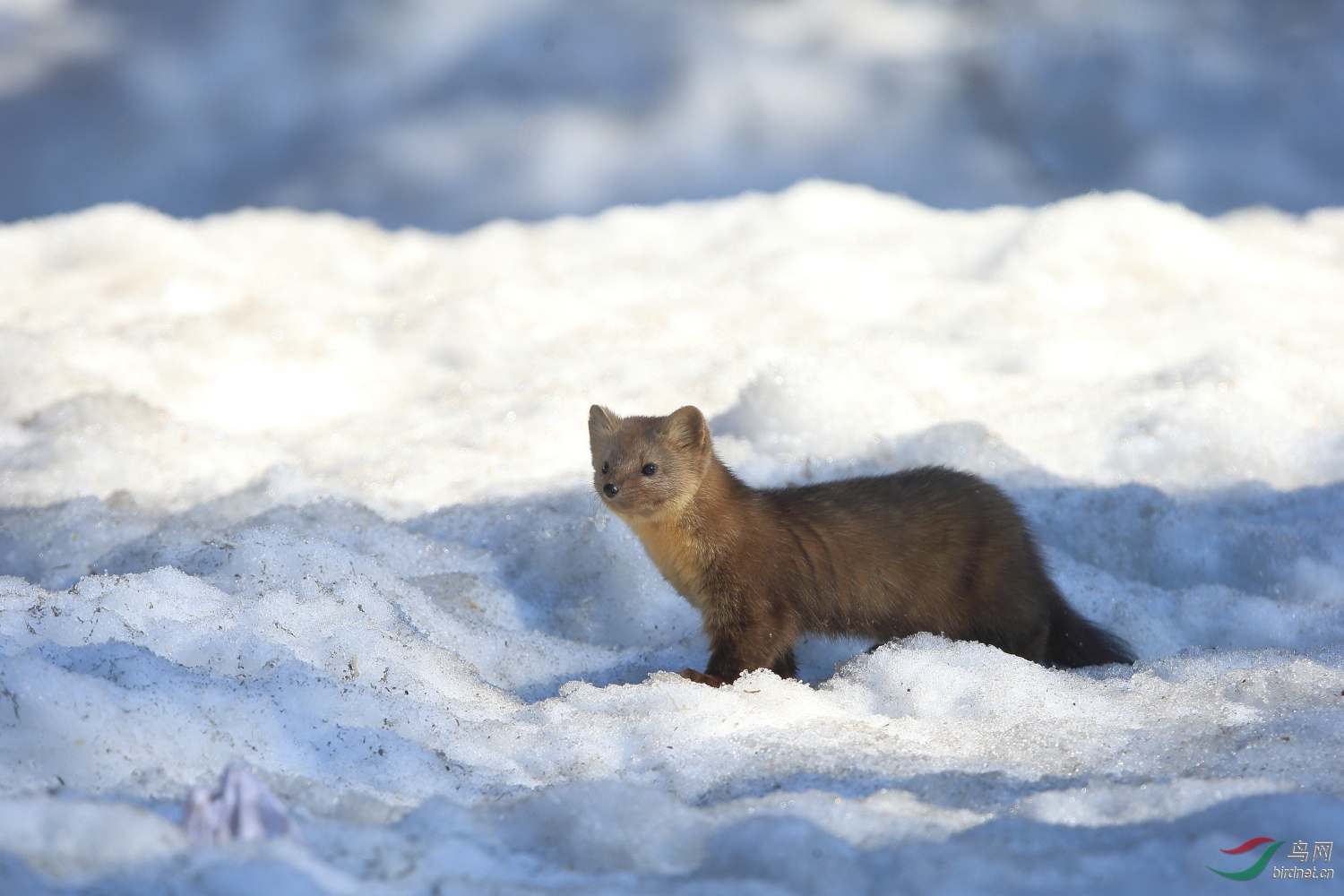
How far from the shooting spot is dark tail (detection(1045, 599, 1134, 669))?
312cm

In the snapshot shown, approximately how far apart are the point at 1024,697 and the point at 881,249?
4.36 metres

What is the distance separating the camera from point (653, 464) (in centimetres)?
328

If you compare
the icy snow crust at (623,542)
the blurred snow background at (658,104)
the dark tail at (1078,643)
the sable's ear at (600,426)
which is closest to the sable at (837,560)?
the dark tail at (1078,643)

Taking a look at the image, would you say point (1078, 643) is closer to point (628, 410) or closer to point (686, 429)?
point (686, 429)

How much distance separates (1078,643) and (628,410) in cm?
243

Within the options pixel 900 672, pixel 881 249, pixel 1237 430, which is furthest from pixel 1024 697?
pixel 881 249

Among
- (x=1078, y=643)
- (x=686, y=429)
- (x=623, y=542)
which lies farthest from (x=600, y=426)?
(x=1078, y=643)

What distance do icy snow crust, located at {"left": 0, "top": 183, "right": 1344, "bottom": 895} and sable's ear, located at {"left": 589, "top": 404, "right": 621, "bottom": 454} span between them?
426 mm

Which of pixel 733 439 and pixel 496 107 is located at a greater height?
pixel 496 107

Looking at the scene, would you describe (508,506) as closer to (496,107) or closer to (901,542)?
(901,542)

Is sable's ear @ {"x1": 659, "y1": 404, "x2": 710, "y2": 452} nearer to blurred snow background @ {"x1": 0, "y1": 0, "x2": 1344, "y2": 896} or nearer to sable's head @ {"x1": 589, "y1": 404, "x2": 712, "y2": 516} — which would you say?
sable's head @ {"x1": 589, "y1": 404, "x2": 712, "y2": 516}

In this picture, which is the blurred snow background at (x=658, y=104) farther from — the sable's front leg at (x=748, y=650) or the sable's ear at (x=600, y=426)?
the sable's front leg at (x=748, y=650)

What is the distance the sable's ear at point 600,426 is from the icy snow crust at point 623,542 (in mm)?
426

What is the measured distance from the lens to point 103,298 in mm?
5871
